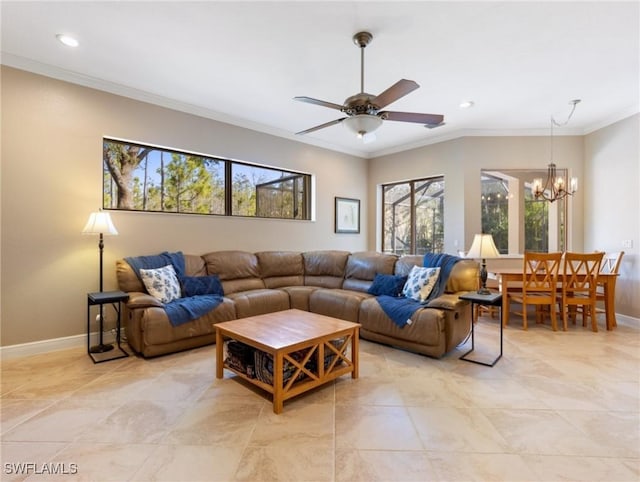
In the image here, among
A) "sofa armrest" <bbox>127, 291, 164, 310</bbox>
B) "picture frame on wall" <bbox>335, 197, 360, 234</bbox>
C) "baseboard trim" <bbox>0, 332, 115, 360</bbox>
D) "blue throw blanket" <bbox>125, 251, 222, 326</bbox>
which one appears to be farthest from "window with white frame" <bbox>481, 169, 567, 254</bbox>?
"baseboard trim" <bbox>0, 332, 115, 360</bbox>

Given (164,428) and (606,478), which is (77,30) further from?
(606,478)

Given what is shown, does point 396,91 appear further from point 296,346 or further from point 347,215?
point 347,215

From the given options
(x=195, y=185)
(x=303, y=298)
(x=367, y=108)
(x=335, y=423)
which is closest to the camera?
(x=335, y=423)

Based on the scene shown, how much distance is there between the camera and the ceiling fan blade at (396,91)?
85.4 inches

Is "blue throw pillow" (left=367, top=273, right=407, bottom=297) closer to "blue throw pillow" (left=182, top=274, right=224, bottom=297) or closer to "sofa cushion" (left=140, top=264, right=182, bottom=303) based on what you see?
"blue throw pillow" (left=182, top=274, right=224, bottom=297)

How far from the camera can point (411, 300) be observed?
3.42m

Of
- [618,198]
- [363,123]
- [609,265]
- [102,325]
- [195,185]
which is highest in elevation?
[363,123]

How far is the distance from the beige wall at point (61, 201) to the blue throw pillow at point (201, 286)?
2.04 feet

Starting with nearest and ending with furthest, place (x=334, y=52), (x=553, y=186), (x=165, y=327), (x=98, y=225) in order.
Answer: (x=334, y=52) → (x=165, y=327) → (x=98, y=225) → (x=553, y=186)

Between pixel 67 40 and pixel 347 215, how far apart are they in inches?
178

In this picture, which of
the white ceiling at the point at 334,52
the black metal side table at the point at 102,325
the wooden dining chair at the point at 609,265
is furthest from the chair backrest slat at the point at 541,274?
the black metal side table at the point at 102,325

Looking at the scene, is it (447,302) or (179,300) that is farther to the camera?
(179,300)

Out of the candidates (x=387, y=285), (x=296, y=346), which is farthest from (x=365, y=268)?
(x=296, y=346)

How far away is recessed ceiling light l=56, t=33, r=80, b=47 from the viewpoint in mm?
2665
